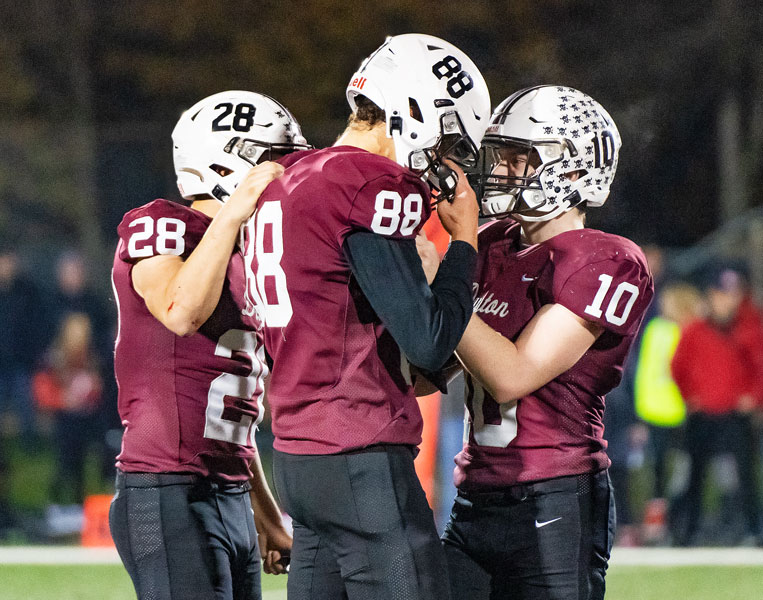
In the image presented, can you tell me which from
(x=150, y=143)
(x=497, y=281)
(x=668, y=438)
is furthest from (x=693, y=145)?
(x=497, y=281)

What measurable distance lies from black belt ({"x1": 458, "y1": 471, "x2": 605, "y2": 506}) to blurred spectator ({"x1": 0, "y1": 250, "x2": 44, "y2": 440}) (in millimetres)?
6733

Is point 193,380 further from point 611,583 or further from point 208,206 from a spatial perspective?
point 611,583

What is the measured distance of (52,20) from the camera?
13.0 metres

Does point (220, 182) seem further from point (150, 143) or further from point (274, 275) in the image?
point (150, 143)

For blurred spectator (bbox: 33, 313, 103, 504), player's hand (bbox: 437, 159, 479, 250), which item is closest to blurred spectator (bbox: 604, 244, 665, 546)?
blurred spectator (bbox: 33, 313, 103, 504)

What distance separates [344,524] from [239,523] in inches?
28.3

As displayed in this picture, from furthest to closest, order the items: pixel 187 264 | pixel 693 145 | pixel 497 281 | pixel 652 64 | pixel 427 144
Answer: pixel 652 64 < pixel 693 145 < pixel 497 281 < pixel 187 264 < pixel 427 144

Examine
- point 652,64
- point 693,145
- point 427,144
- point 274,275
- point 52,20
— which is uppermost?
point 52,20

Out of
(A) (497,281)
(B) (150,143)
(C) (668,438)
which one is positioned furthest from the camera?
(B) (150,143)

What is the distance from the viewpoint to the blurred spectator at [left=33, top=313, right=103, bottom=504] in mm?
8617

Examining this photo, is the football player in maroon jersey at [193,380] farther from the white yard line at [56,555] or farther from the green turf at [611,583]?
the white yard line at [56,555]

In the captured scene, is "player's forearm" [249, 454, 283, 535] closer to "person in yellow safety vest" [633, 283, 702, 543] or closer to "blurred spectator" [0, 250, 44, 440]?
"person in yellow safety vest" [633, 283, 702, 543]

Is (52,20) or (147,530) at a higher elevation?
(52,20)

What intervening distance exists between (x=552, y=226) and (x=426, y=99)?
0.70 m
